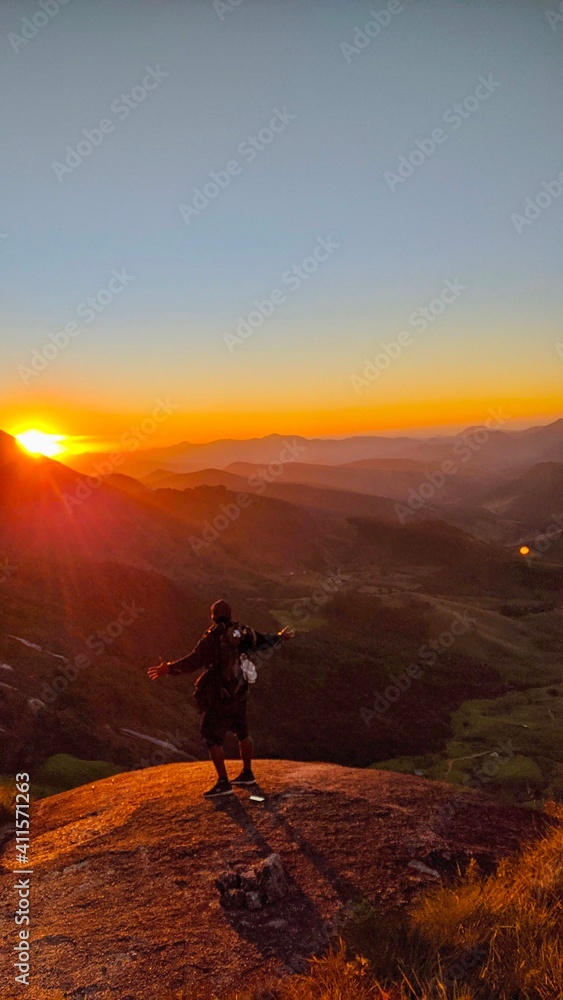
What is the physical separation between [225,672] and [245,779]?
1.73m

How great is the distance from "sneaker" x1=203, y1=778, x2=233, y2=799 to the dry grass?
327 centimetres

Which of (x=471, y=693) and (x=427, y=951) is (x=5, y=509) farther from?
(x=427, y=951)

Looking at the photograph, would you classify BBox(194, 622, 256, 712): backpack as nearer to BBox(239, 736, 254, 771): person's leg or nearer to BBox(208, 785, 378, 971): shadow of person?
BBox(239, 736, 254, 771): person's leg

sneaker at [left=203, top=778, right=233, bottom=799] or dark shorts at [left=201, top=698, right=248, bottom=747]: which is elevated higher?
dark shorts at [left=201, top=698, right=248, bottom=747]

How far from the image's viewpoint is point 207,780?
27.7 feet

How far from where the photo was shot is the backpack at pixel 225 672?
7719 millimetres

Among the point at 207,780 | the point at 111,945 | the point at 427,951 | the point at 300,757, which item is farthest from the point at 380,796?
the point at 300,757

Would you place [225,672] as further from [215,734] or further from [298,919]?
[298,919]

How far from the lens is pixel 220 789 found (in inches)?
305

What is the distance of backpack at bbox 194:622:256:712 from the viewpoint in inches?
304

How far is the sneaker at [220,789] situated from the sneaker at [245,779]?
0.26 meters

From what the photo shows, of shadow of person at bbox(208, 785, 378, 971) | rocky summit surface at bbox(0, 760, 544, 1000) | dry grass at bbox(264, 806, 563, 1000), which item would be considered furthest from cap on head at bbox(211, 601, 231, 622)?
dry grass at bbox(264, 806, 563, 1000)

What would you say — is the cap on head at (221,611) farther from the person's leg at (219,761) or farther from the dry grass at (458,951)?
the dry grass at (458,951)

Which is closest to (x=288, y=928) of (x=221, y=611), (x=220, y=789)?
(x=220, y=789)
